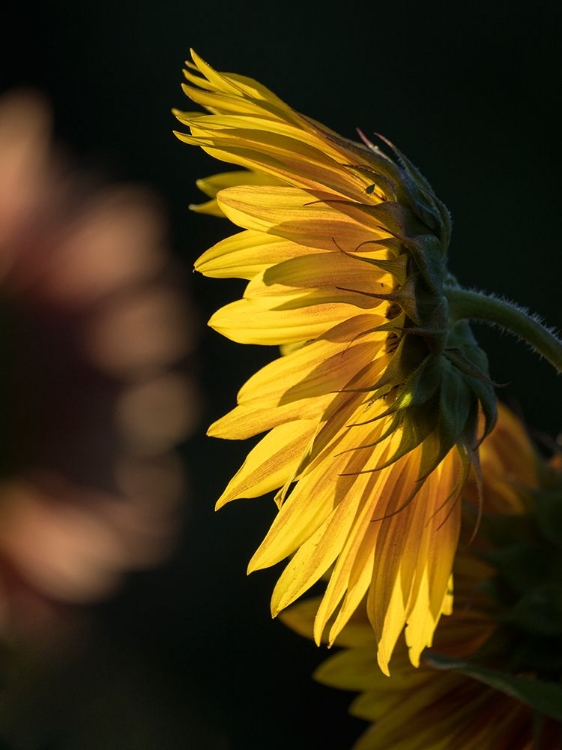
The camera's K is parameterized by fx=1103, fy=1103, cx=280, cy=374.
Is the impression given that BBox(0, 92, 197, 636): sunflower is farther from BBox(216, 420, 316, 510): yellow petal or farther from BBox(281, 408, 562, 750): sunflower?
BBox(216, 420, 316, 510): yellow petal

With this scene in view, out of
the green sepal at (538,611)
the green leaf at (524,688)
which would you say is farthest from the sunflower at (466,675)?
the green leaf at (524,688)

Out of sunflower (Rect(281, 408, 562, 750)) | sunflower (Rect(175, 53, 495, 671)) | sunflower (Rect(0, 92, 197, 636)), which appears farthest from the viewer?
sunflower (Rect(0, 92, 197, 636))

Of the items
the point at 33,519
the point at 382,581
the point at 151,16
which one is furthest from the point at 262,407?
the point at 151,16

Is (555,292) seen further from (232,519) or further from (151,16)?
(151,16)

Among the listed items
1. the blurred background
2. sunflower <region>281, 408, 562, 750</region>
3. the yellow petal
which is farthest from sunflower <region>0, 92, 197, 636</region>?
the yellow petal

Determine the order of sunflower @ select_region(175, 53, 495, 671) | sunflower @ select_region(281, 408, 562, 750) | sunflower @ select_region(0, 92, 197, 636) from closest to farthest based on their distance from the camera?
sunflower @ select_region(175, 53, 495, 671), sunflower @ select_region(281, 408, 562, 750), sunflower @ select_region(0, 92, 197, 636)

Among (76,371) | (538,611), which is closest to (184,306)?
(76,371)

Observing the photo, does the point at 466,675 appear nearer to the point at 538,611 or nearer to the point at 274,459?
the point at 538,611
